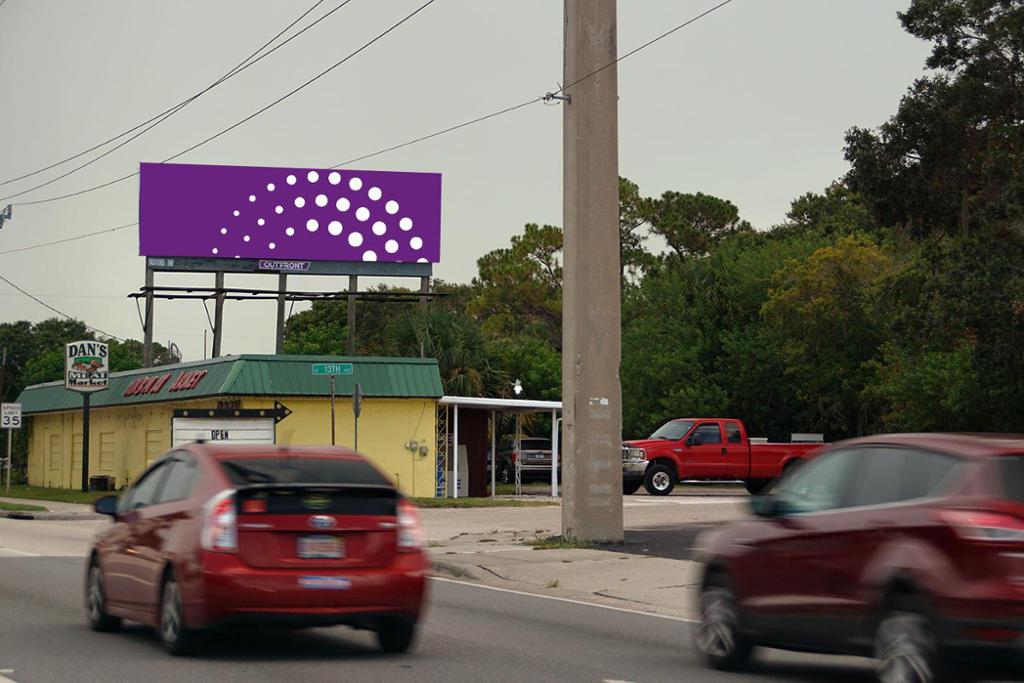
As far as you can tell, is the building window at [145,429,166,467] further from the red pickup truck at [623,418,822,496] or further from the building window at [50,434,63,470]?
the red pickup truck at [623,418,822,496]

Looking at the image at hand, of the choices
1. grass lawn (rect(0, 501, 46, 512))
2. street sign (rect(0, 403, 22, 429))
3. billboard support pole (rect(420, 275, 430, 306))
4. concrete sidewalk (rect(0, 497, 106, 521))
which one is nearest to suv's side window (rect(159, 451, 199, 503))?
concrete sidewalk (rect(0, 497, 106, 521))

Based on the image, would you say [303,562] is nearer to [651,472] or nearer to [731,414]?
[651,472]

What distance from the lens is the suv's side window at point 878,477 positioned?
9.80 metres

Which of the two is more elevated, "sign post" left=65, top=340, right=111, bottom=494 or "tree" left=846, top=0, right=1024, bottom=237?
"tree" left=846, top=0, right=1024, bottom=237

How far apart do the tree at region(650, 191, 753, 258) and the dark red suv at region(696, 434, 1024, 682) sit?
8322 cm

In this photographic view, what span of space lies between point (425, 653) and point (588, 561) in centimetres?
906

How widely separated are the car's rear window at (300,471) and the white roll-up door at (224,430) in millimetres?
28515

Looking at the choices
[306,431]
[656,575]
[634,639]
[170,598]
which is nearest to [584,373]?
[656,575]

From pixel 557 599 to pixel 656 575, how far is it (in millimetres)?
2146

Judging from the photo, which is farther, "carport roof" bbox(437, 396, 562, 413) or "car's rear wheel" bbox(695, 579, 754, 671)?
"carport roof" bbox(437, 396, 562, 413)

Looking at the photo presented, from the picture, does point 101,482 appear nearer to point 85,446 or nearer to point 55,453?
point 85,446

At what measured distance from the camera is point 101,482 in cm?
5381

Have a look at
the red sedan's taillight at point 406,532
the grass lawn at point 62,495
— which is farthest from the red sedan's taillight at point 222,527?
the grass lawn at point 62,495

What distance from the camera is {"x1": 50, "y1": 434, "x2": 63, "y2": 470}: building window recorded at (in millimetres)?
63375
